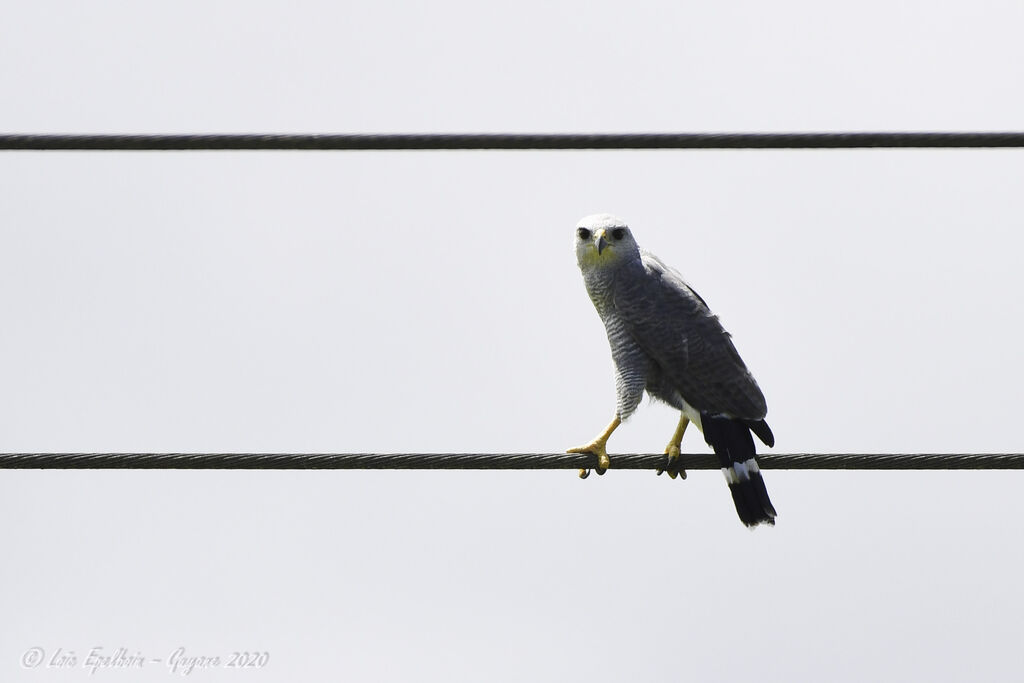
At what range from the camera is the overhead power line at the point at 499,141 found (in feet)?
19.5

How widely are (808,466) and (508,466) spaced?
121 cm

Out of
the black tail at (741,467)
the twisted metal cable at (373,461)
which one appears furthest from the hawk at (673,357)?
the twisted metal cable at (373,461)

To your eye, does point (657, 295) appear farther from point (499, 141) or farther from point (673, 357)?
point (499, 141)

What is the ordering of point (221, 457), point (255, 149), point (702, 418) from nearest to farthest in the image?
point (221, 457) → point (255, 149) → point (702, 418)

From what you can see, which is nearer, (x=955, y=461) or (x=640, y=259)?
(x=955, y=461)

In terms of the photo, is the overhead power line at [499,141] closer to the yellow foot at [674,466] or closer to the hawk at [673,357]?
the yellow foot at [674,466]

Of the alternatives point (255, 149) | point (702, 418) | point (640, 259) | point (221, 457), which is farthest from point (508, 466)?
point (640, 259)

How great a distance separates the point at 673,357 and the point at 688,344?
4.4 inches

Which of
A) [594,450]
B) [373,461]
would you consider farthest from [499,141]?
[594,450]

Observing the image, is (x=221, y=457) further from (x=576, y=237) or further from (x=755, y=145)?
(x=576, y=237)

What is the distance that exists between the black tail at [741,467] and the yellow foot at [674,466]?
20 cm

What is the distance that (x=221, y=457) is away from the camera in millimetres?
5598

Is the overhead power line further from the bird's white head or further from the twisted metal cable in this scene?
the bird's white head

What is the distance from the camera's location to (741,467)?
7547 millimetres
